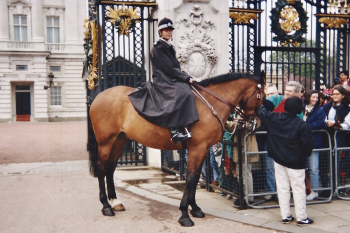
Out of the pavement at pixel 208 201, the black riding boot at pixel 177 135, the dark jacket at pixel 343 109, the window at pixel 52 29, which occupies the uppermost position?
the window at pixel 52 29

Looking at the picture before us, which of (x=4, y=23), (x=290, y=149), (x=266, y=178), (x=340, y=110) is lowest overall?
(x=266, y=178)

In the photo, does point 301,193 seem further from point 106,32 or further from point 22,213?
point 106,32

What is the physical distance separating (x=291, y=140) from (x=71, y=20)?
1241 inches

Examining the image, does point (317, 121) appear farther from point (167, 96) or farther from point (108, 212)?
point (108, 212)

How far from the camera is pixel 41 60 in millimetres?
31594

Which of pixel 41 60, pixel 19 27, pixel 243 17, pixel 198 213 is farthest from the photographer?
pixel 19 27

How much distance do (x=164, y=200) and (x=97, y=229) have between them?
159cm

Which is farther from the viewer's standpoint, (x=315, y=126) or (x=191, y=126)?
(x=315, y=126)

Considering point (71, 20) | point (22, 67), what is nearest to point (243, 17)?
point (22, 67)

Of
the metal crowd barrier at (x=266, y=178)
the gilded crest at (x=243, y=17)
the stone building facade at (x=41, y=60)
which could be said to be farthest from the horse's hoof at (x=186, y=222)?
the stone building facade at (x=41, y=60)

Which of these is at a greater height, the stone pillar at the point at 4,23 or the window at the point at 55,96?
the stone pillar at the point at 4,23

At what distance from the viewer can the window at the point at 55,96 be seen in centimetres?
3247

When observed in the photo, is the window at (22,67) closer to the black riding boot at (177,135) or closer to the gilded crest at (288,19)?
the gilded crest at (288,19)

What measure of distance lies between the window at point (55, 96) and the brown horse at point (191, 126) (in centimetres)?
2825
